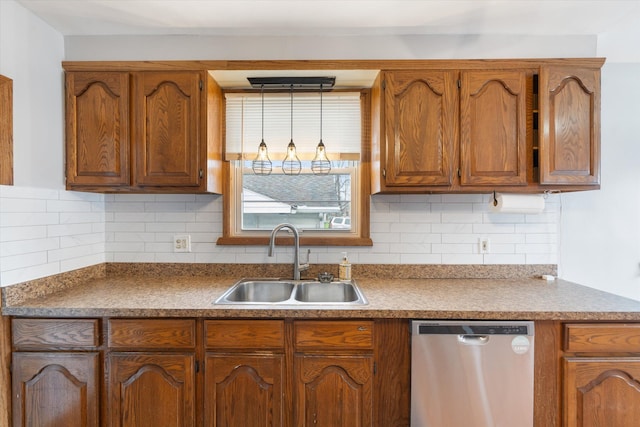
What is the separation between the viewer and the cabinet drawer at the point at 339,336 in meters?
1.56

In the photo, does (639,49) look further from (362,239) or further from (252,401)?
(252,401)

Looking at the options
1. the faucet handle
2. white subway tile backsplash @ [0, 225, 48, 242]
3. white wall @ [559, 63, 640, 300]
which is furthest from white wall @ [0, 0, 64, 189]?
white wall @ [559, 63, 640, 300]

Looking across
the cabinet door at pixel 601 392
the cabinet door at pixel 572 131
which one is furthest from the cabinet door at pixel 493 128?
the cabinet door at pixel 601 392

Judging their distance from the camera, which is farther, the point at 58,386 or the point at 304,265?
the point at 304,265

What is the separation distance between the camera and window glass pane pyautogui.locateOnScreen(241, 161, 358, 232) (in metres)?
2.33

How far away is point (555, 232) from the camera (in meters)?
2.22

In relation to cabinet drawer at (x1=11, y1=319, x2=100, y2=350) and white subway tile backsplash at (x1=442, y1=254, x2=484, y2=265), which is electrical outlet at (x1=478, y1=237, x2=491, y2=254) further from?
cabinet drawer at (x1=11, y1=319, x2=100, y2=350)

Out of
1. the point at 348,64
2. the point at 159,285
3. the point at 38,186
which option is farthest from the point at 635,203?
the point at 38,186

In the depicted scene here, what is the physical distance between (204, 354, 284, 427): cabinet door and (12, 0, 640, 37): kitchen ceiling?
69.7 inches

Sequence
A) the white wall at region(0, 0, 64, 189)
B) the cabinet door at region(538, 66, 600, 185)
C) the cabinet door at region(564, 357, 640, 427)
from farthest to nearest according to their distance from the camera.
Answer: the cabinet door at region(538, 66, 600, 185) → the white wall at region(0, 0, 64, 189) → the cabinet door at region(564, 357, 640, 427)

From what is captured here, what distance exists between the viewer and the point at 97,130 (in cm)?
191

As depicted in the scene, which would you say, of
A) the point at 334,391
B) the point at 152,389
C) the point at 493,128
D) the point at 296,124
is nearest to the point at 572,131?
the point at 493,128

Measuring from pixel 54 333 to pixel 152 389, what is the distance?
53cm

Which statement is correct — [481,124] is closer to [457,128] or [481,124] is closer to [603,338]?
[457,128]
